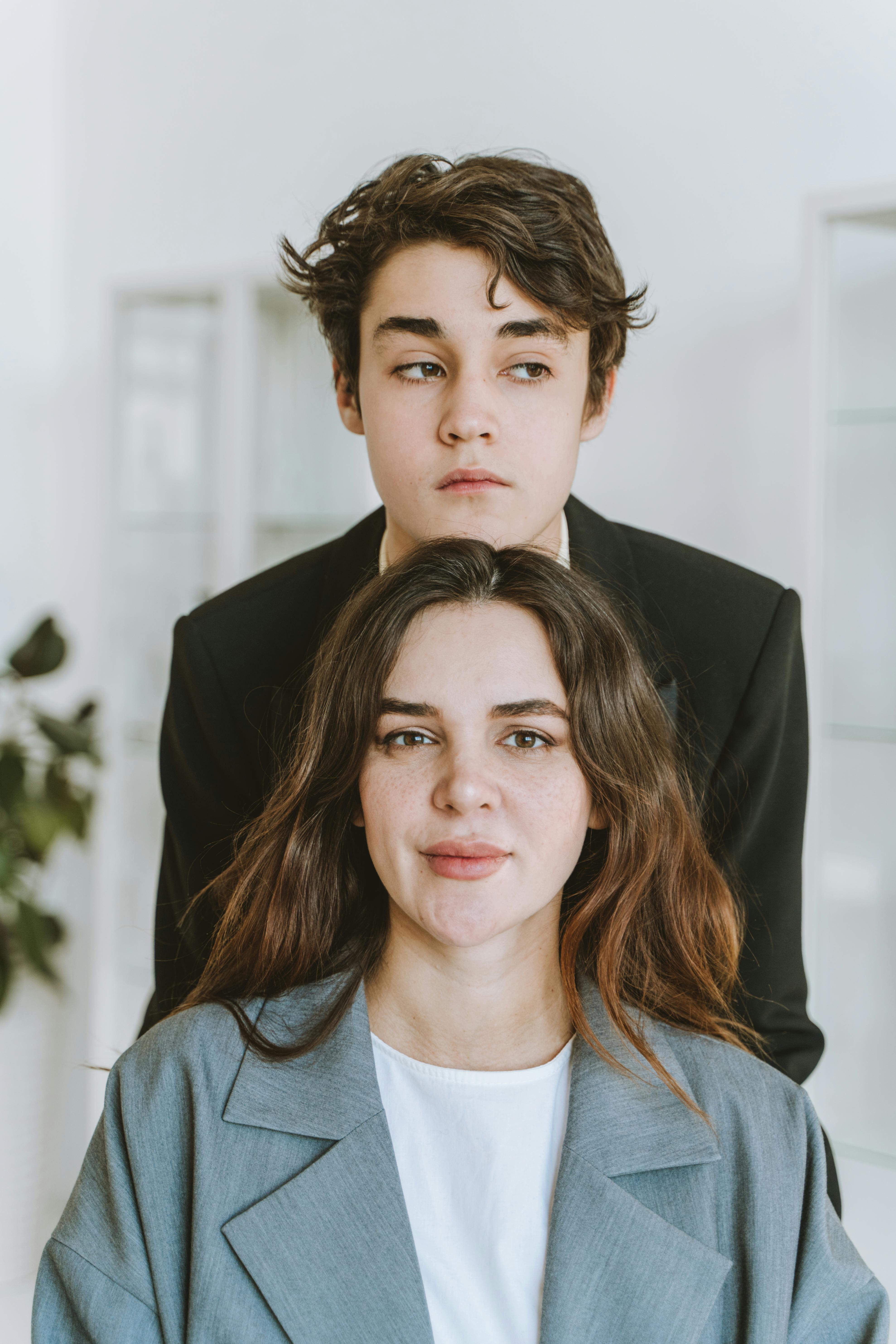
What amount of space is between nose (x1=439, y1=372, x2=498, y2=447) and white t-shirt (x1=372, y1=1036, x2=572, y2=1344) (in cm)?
65

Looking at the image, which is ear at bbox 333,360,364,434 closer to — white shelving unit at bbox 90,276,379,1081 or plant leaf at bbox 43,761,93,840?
white shelving unit at bbox 90,276,379,1081

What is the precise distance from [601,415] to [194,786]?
0.74 m

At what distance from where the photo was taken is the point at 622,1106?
1313 mm

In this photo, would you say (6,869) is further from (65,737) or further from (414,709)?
(414,709)

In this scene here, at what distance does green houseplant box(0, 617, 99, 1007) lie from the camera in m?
2.96

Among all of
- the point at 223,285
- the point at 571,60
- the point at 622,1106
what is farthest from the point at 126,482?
the point at 622,1106

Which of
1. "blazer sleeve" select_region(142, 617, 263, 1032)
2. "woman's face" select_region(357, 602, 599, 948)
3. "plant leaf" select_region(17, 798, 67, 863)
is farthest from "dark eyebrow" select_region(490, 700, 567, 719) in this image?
"plant leaf" select_region(17, 798, 67, 863)

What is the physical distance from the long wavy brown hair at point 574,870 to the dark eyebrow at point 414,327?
0.23 metres

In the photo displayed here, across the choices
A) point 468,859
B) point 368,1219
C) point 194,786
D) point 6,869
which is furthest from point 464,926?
point 6,869

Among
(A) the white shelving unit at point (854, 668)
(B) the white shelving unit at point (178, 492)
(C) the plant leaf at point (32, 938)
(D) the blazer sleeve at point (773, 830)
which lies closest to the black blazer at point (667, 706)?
(D) the blazer sleeve at point (773, 830)

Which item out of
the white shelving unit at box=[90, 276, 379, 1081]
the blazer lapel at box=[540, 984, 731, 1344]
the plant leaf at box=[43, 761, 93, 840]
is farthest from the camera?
the plant leaf at box=[43, 761, 93, 840]

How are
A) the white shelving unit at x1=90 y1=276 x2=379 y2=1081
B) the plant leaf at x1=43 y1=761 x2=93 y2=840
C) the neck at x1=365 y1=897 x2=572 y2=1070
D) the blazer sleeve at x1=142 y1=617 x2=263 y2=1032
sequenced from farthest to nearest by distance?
the plant leaf at x1=43 y1=761 x2=93 y2=840 → the white shelving unit at x1=90 y1=276 x2=379 y2=1081 → the blazer sleeve at x1=142 y1=617 x2=263 y2=1032 → the neck at x1=365 y1=897 x2=572 y2=1070

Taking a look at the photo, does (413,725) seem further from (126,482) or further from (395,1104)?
(126,482)

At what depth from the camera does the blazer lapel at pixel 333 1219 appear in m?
1.24
